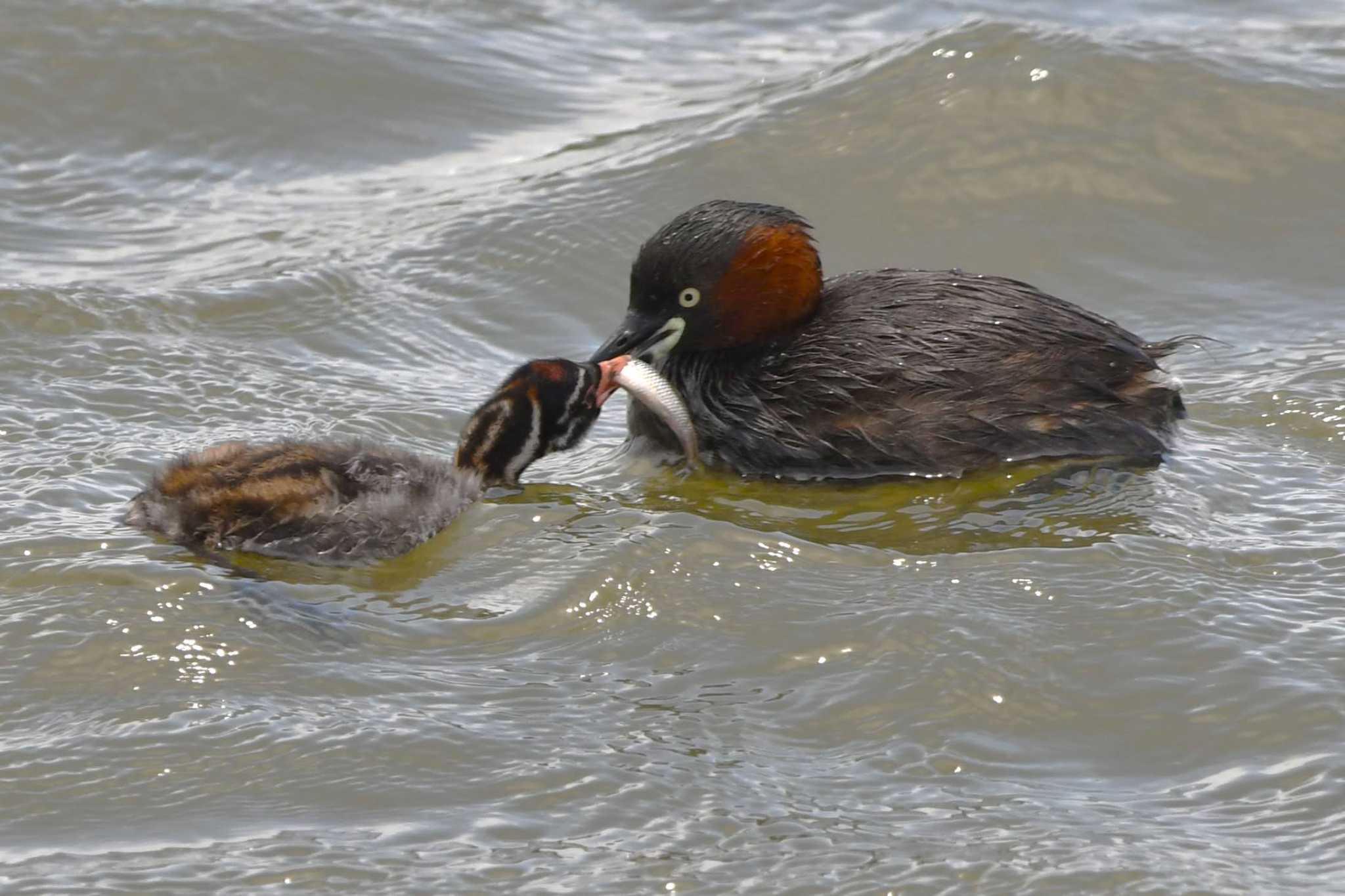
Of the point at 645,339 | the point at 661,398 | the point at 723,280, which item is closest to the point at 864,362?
the point at 723,280

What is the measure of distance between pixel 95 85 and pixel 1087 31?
202 inches

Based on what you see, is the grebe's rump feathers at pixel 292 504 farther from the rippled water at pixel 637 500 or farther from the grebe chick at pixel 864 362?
the grebe chick at pixel 864 362

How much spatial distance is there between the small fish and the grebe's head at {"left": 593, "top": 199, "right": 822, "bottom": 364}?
0.69 feet

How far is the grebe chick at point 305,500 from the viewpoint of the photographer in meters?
5.59

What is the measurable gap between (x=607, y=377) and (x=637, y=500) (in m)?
0.47

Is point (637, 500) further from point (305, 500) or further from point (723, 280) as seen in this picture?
point (305, 500)

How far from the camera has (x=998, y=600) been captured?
17.6 feet

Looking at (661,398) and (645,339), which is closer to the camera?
(661,398)

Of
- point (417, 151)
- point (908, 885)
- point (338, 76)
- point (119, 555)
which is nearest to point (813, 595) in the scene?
point (908, 885)

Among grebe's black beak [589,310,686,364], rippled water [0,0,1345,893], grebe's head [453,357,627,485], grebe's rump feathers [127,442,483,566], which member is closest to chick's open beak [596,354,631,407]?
grebe's head [453,357,627,485]

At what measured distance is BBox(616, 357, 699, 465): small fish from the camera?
6.44 metres

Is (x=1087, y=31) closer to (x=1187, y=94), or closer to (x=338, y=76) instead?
(x=1187, y=94)

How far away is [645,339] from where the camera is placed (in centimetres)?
669

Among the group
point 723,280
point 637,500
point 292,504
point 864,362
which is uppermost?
point 723,280
